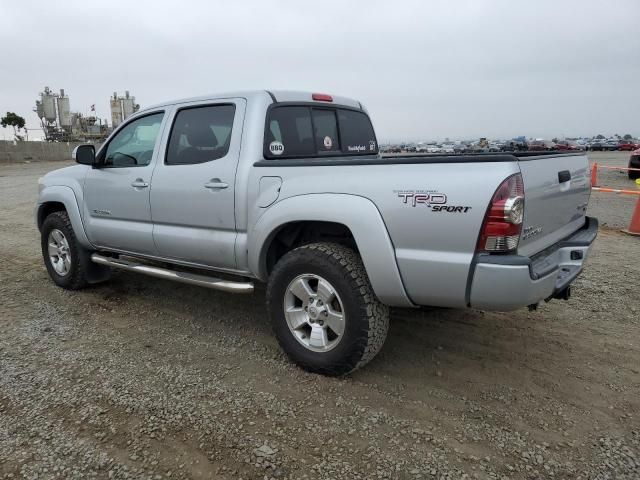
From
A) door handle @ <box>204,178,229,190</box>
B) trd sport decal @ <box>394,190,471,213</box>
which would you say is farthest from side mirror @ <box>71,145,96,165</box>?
trd sport decal @ <box>394,190,471,213</box>

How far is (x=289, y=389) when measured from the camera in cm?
319

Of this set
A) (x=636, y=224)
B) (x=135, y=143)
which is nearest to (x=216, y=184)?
(x=135, y=143)

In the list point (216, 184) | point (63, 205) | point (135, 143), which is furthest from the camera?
point (63, 205)

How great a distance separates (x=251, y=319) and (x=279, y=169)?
1621 mm

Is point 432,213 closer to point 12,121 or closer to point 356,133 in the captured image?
point 356,133

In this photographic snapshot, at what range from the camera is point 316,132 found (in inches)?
165

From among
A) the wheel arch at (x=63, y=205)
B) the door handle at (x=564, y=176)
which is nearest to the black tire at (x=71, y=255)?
the wheel arch at (x=63, y=205)

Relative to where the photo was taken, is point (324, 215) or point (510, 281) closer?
point (510, 281)

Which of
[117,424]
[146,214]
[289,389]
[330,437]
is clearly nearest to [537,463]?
[330,437]

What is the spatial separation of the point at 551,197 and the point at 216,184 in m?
2.27

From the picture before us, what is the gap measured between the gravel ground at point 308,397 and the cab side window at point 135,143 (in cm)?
138

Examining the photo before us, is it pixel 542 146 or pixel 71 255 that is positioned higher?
pixel 542 146

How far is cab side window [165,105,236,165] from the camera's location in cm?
381

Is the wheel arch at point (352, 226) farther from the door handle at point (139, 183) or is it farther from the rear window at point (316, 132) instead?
the door handle at point (139, 183)
